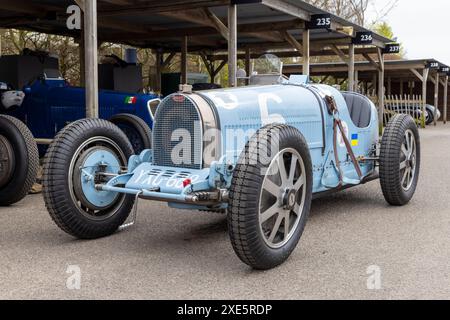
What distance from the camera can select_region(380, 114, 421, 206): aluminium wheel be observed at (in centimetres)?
582

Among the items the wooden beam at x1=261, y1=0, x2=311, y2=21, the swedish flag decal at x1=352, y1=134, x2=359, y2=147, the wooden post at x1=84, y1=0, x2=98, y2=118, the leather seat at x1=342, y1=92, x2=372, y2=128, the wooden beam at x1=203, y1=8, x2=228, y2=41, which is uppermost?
the wooden beam at x1=261, y1=0, x2=311, y2=21

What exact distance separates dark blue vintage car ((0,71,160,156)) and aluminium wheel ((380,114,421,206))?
368cm

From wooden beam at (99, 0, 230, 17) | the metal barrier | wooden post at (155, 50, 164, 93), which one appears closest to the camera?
wooden beam at (99, 0, 230, 17)

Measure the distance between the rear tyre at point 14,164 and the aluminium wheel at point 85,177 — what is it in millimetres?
1726

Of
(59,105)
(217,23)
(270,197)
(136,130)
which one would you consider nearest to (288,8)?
(217,23)

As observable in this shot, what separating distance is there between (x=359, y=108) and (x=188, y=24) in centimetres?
831

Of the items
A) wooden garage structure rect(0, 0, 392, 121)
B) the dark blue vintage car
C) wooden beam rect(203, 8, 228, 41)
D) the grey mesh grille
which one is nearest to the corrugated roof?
wooden garage structure rect(0, 0, 392, 121)

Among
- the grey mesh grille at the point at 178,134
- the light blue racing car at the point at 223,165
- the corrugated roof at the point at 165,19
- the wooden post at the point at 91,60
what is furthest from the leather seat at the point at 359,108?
the corrugated roof at the point at 165,19

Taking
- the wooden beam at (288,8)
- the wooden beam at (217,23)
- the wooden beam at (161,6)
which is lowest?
the wooden beam at (217,23)

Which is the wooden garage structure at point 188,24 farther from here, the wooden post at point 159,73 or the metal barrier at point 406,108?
the metal barrier at point 406,108

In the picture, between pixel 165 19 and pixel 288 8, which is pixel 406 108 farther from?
pixel 288 8

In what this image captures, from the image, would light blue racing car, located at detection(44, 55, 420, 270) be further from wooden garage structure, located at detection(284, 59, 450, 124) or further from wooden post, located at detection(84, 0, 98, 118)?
wooden garage structure, located at detection(284, 59, 450, 124)

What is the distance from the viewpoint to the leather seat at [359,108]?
6.33 meters

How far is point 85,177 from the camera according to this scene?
4.50 m
